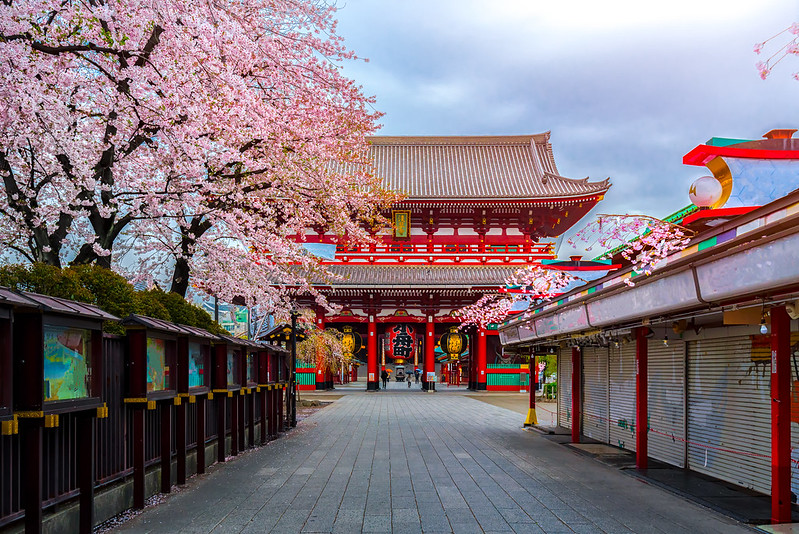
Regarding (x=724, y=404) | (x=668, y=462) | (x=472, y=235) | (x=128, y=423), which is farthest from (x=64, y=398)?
(x=472, y=235)

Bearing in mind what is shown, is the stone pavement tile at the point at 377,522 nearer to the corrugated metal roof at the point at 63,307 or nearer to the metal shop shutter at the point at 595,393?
the corrugated metal roof at the point at 63,307

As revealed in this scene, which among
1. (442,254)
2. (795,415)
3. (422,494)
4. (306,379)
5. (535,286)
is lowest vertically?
(306,379)

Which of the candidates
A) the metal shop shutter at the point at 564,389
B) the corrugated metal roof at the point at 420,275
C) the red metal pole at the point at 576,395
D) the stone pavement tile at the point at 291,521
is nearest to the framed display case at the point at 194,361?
the stone pavement tile at the point at 291,521

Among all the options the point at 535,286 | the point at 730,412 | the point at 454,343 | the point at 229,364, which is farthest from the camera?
the point at 454,343

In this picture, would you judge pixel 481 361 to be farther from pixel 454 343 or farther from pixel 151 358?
pixel 151 358

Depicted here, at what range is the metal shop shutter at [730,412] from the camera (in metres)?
8.41

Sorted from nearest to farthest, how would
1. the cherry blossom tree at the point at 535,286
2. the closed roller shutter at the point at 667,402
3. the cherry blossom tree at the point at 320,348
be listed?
1. the closed roller shutter at the point at 667,402
2. the cherry blossom tree at the point at 535,286
3. the cherry blossom tree at the point at 320,348

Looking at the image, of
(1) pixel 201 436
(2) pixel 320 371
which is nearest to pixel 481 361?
(2) pixel 320 371

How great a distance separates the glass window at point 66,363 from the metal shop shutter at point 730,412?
Answer: 7.25 meters

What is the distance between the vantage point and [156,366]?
8328 millimetres

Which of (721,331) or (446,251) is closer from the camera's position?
(721,331)

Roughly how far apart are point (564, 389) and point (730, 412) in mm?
8667

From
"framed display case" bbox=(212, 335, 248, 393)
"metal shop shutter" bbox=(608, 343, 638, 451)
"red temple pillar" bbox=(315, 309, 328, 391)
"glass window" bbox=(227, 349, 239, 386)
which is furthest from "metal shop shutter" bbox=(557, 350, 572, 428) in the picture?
"red temple pillar" bbox=(315, 309, 328, 391)

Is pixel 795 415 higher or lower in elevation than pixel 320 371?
higher
